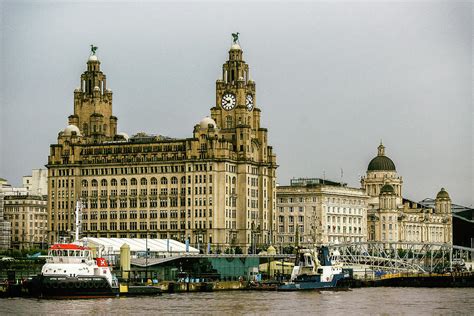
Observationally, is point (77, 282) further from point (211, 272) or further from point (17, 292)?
point (211, 272)

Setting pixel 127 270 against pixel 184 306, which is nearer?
pixel 184 306

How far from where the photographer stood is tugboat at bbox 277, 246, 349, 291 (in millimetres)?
175000

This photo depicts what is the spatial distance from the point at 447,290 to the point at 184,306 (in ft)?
201

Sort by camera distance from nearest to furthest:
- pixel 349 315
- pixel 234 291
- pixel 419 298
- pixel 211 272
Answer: pixel 349 315, pixel 419 298, pixel 234 291, pixel 211 272

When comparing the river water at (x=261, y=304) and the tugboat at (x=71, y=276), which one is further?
the tugboat at (x=71, y=276)

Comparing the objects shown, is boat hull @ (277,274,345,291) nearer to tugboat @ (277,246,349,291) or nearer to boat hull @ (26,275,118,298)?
tugboat @ (277,246,349,291)

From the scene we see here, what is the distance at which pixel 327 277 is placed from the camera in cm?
17825

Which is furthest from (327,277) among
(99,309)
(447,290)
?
(99,309)

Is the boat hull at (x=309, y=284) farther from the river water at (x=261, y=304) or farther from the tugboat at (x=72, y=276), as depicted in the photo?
the tugboat at (x=72, y=276)

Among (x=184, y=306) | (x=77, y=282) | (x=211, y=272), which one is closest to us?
(x=184, y=306)

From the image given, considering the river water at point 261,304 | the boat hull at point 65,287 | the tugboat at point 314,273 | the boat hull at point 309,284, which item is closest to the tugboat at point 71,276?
the boat hull at point 65,287

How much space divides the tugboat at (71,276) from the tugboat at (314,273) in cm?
3373

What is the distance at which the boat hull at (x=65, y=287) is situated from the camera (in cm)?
14525

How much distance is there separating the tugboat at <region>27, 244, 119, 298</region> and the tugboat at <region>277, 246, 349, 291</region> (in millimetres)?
33734
